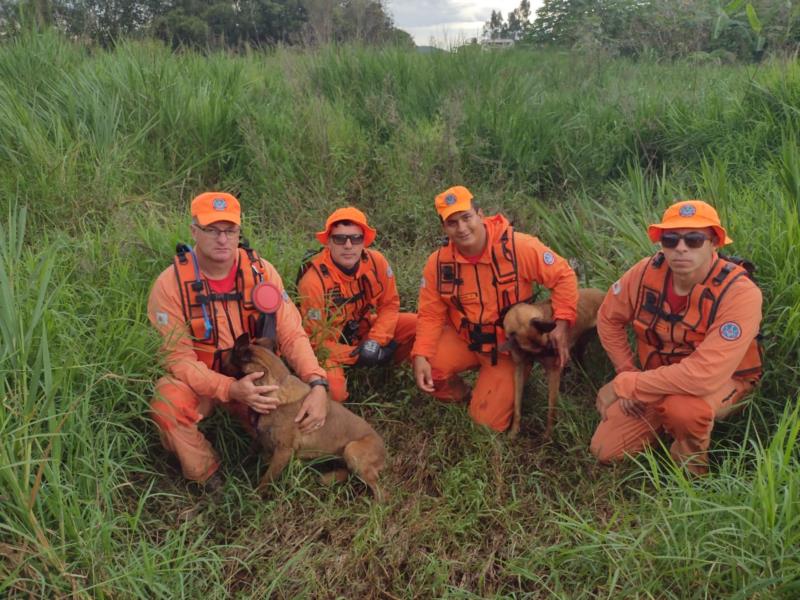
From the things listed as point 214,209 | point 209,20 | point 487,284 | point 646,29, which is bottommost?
point 487,284

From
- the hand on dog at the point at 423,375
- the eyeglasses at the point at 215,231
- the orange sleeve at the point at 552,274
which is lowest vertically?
the hand on dog at the point at 423,375

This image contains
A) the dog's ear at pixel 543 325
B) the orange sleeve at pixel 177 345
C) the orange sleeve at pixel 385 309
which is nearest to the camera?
the orange sleeve at pixel 177 345

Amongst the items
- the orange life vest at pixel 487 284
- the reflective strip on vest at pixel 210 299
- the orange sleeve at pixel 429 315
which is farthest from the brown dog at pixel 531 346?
the reflective strip on vest at pixel 210 299

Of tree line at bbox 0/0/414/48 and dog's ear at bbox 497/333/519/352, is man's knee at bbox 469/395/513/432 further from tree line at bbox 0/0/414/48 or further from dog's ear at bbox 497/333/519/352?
tree line at bbox 0/0/414/48

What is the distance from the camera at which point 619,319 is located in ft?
12.6

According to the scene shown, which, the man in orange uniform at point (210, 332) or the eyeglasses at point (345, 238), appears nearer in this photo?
the man in orange uniform at point (210, 332)

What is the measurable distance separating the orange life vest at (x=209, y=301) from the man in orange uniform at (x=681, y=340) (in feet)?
6.79

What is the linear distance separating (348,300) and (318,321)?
307 mm

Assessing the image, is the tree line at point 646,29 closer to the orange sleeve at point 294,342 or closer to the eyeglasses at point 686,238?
the eyeglasses at point 686,238

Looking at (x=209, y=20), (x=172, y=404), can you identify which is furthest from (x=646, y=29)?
(x=172, y=404)

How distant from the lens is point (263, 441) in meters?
3.49

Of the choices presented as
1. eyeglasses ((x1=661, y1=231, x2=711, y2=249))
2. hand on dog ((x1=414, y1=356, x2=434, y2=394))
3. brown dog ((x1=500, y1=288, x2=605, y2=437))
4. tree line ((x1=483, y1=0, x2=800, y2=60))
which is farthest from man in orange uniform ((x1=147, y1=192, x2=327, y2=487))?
tree line ((x1=483, y1=0, x2=800, y2=60))

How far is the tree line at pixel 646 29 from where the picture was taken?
24.1ft

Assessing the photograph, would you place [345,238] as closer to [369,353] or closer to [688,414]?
[369,353]
